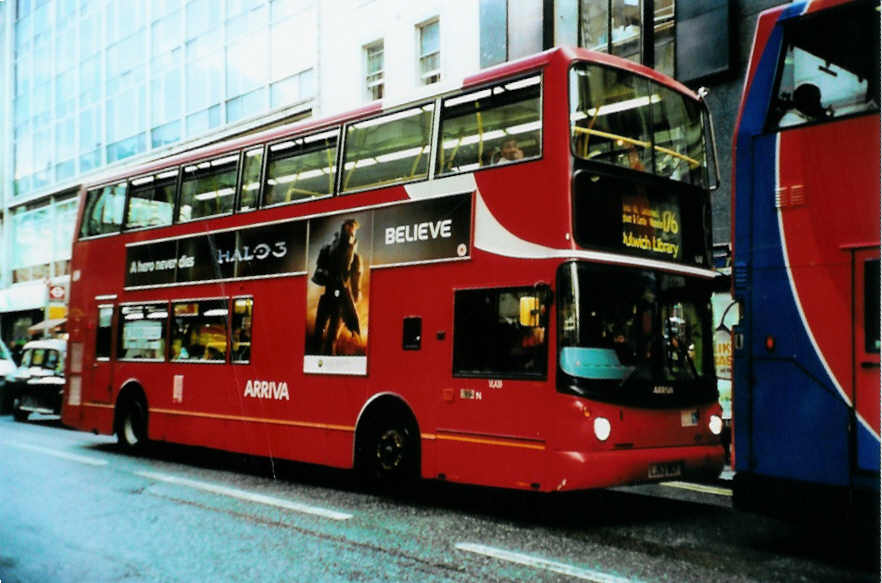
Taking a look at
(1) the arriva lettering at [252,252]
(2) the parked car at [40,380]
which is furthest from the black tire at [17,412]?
(1) the arriva lettering at [252,252]

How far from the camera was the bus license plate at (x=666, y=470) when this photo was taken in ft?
26.8

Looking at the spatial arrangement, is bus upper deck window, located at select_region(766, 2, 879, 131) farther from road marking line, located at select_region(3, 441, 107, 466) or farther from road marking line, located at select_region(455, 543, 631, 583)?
road marking line, located at select_region(3, 441, 107, 466)

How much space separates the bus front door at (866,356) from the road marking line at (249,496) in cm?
456

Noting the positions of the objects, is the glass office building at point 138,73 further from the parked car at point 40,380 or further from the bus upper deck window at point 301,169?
the bus upper deck window at point 301,169

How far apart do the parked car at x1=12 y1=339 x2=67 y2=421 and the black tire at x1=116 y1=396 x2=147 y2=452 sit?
6.43m

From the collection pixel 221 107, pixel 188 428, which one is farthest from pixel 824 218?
pixel 221 107

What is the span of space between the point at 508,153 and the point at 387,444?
3437mm

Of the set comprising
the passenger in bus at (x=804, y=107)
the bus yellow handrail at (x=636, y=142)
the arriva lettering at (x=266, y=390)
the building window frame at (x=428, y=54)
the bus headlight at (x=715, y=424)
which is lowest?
the bus headlight at (x=715, y=424)

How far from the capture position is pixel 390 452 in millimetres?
9633

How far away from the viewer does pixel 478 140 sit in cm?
900

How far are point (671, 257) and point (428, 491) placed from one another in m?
3.96

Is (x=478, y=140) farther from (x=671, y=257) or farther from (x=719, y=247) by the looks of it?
(x=719, y=247)

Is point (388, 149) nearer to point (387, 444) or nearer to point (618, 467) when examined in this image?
point (387, 444)

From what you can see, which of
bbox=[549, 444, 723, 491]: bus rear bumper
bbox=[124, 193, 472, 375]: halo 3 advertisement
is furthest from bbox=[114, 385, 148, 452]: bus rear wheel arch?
bbox=[549, 444, 723, 491]: bus rear bumper
